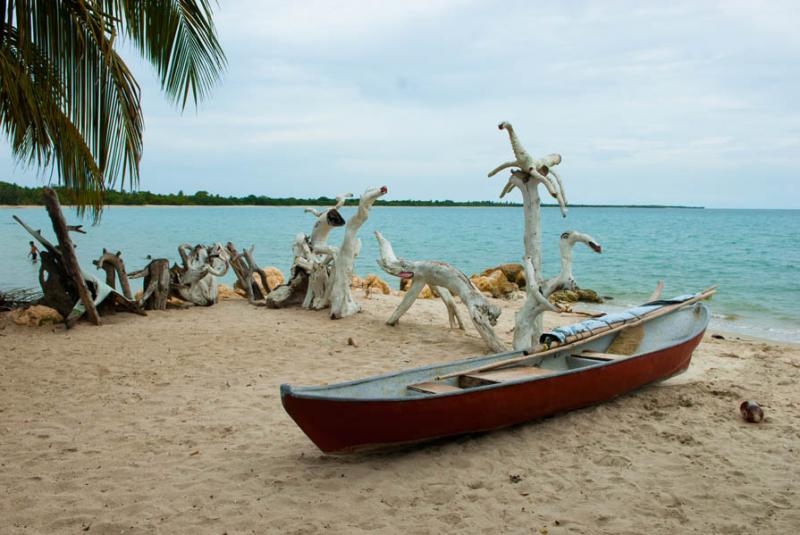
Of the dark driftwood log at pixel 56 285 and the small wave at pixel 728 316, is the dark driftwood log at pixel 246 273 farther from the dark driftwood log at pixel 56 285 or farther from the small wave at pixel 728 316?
the small wave at pixel 728 316

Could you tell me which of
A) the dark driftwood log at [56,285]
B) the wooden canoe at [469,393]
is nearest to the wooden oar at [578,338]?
the wooden canoe at [469,393]

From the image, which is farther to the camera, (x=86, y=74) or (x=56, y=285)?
(x=56, y=285)

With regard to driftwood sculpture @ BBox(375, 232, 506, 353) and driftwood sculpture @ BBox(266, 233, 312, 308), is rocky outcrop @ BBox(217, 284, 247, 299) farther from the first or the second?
driftwood sculpture @ BBox(375, 232, 506, 353)

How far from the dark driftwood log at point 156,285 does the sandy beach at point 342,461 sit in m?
3.37

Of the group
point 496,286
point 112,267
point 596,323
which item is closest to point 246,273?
point 112,267

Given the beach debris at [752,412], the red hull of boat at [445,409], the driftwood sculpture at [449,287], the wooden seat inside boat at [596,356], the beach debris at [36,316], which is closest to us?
the red hull of boat at [445,409]

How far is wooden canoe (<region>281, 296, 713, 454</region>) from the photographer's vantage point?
4.66m

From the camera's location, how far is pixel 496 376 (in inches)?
228

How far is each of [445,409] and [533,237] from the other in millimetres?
3862

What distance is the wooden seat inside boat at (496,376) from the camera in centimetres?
559

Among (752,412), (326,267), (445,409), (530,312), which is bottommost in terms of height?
(752,412)

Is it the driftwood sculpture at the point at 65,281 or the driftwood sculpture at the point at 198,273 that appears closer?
the driftwood sculpture at the point at 65,281

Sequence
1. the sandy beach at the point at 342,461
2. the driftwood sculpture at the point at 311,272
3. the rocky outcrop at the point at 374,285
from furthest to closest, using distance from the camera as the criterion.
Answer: the rocky outcrop at the point at 374,285
the driftwood sculpture at the point at 311,272
the sandy beach at the point at 342,461

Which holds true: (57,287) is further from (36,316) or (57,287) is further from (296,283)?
(296,283)
